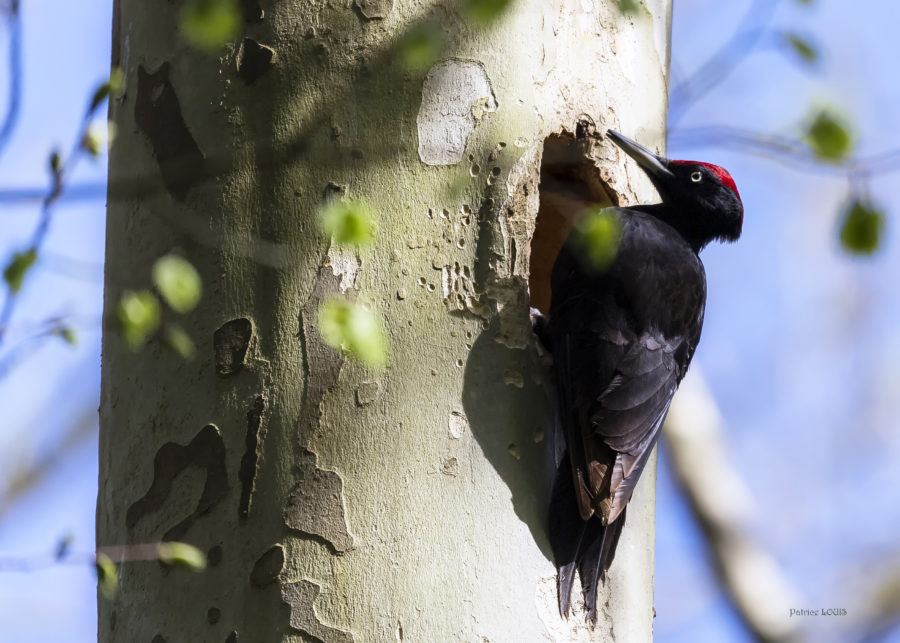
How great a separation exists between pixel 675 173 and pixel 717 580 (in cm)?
247

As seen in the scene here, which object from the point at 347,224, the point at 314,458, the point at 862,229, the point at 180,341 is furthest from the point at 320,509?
the point at 862,229

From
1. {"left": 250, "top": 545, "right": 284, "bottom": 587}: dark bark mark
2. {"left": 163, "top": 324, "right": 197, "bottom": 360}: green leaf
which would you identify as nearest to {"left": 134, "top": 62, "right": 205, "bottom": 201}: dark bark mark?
{"left": 163, "top": 324, "right": 197, "bottom": 360}: green leaf

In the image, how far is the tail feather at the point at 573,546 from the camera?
248 centimetres

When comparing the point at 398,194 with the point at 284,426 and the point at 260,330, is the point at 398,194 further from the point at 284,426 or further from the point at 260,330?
the point at 284,426

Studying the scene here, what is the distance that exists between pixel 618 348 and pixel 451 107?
94 cm

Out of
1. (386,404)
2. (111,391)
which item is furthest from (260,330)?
(111,391)

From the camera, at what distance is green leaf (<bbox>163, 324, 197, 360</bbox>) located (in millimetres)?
2141

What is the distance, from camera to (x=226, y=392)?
2.41m

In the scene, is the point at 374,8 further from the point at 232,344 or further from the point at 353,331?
the point at 353,331

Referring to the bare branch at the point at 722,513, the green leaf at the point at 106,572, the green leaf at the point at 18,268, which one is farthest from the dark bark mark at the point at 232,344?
the bare branch at the point at 722,513

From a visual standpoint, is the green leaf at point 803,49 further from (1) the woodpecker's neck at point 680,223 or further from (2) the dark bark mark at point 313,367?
(1) the woodpecker's neck at point 680,223

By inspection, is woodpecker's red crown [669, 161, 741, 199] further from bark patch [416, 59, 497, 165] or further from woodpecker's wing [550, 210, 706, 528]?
bark patch [416, 59, 497, 165]

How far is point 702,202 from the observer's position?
4.16 m

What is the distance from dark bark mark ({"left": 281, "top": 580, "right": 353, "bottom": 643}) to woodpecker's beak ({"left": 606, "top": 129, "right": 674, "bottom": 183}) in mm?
1569
